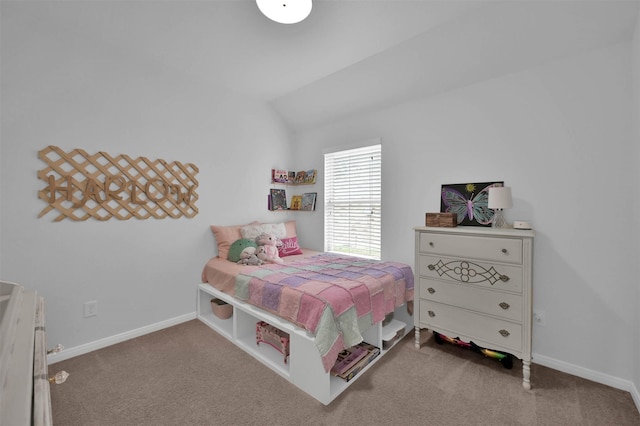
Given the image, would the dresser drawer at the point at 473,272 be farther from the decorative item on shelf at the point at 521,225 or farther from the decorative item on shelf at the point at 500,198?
the decorative item on shelf at the point at 500,198

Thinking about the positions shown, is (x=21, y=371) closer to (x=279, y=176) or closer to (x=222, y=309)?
(x=222, y=309)

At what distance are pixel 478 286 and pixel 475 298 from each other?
9 cm

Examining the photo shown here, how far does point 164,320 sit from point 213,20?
2.73 metres

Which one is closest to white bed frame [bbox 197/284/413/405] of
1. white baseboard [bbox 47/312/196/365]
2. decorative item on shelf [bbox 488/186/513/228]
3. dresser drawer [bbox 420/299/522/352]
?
white baseboard [bbox 47/312/196/365]

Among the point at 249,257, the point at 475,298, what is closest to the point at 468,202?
the point at 475,298

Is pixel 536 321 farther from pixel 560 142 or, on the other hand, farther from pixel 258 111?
pixel 258 111

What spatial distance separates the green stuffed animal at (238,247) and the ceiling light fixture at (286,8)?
2.00 m

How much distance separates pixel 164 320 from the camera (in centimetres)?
270

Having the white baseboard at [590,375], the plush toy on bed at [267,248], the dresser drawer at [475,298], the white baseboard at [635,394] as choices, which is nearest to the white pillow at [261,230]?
the plush toy on bed at [267,248]

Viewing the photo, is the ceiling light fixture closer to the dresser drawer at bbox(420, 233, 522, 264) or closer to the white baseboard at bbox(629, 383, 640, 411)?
the dresser drawer at bbox(420, 233, 522, 264)

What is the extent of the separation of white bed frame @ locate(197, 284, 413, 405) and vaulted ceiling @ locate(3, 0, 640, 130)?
226cm

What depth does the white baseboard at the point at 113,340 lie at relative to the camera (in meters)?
2.11

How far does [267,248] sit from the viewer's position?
9.40 ft

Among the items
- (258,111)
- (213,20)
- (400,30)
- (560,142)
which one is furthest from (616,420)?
(258,111)
